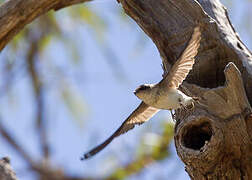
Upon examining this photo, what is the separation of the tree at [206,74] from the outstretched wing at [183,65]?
Answer: 8 centimetres

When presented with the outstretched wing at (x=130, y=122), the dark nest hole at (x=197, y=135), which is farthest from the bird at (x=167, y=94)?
the dark nest hole at (x=197, y=135)

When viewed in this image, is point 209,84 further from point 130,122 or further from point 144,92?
point 130,122

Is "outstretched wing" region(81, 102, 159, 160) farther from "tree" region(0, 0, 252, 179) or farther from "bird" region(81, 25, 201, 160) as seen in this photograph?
"tree" region(0, 0, 252, 179)

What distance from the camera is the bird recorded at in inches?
123

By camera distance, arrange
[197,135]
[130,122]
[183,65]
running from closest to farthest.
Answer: [197,135]
[183,65]
[130,122]

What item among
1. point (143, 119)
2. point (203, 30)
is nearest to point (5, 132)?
point (143, 119)

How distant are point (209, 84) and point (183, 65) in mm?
273

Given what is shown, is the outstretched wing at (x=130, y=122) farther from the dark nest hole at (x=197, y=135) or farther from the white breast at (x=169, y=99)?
the dark nest hole at (x=197, y=135)

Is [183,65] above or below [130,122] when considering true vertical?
above

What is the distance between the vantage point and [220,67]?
339cm

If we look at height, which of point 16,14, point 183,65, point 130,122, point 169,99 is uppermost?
point 16,14

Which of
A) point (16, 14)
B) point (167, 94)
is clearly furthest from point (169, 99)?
point (16, 14)

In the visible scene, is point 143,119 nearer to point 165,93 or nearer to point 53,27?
point 165,93

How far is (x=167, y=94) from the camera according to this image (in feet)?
11.0
